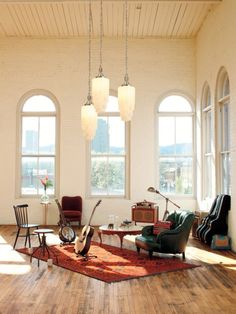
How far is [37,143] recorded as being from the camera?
36.4 feet

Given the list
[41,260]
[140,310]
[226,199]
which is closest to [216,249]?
[226,199]

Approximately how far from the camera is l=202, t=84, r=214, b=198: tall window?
9859 mm

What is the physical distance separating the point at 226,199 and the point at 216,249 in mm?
966

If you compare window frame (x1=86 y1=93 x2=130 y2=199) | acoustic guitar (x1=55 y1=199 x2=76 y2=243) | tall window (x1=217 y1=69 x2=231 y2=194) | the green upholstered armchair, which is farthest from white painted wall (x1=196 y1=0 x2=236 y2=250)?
acoustic guitar (x1=55 y1=199 x2=76 y2=243)

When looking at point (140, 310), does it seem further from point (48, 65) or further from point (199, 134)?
point (48, 65)

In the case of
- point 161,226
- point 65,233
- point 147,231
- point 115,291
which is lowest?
point 115,291

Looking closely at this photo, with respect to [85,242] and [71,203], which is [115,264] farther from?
[71,203]

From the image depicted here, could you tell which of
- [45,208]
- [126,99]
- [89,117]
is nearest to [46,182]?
[45,208]

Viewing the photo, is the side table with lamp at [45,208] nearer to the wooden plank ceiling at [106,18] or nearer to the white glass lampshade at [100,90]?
the wooden plank ceiling at [106,18]

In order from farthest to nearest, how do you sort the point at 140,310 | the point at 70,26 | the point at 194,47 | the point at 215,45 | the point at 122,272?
the point at 194,47, the point at 70,26, the point at 215,45, the point at 122,272, the point at 140,310

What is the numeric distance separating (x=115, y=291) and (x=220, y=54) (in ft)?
18.5

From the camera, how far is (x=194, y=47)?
1102cm

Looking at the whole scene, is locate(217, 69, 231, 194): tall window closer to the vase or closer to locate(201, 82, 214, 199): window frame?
locate(201, 82, 214, 199): window frame

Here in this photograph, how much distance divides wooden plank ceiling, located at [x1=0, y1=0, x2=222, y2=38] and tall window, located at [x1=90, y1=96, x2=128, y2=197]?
1.95 m
